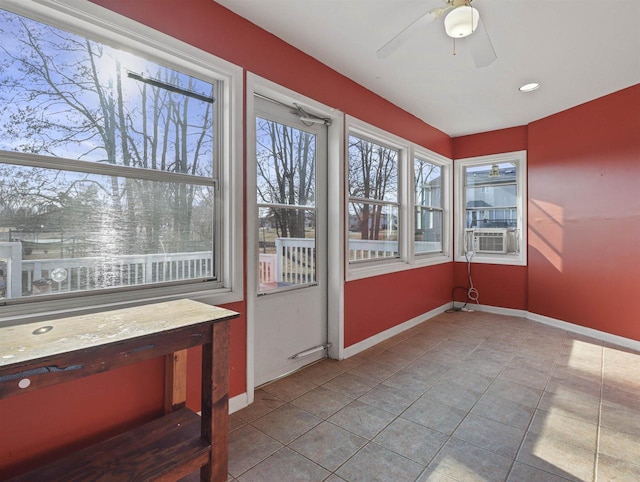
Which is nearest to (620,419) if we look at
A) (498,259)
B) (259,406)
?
(259,406)

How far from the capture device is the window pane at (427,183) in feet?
15.1

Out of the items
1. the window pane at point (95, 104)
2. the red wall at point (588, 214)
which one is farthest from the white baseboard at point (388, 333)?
the window pane at point (95, 104)

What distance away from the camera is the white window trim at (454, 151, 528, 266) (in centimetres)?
468

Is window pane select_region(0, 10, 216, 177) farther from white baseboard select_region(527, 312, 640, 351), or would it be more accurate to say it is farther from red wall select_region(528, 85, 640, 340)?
white baseboard select_region(527, 312, 640, 351)

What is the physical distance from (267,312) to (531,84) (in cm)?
341

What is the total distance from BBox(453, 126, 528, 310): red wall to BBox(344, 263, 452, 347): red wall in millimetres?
441

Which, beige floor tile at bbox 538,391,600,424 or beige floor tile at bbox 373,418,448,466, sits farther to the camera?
beige floor tile at bbox 538,391,600,424

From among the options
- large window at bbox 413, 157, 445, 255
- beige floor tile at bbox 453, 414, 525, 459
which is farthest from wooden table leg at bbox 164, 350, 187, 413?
large window at bbox 413, 157, 445, 255

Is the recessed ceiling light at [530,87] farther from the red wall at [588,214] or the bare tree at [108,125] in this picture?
the bare tree at [108,125]

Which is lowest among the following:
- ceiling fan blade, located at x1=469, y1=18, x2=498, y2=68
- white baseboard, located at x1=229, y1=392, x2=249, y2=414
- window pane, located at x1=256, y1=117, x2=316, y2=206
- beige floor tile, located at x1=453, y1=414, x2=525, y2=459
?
beige floor tile, located at x1=453, y1=414, x2=525, y2=459

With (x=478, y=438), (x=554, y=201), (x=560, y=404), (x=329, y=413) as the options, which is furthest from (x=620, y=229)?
(x=329, y=413)

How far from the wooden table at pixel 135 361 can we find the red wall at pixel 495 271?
14.7ft

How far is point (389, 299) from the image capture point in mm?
3854

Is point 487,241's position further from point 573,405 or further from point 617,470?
point 617,470
